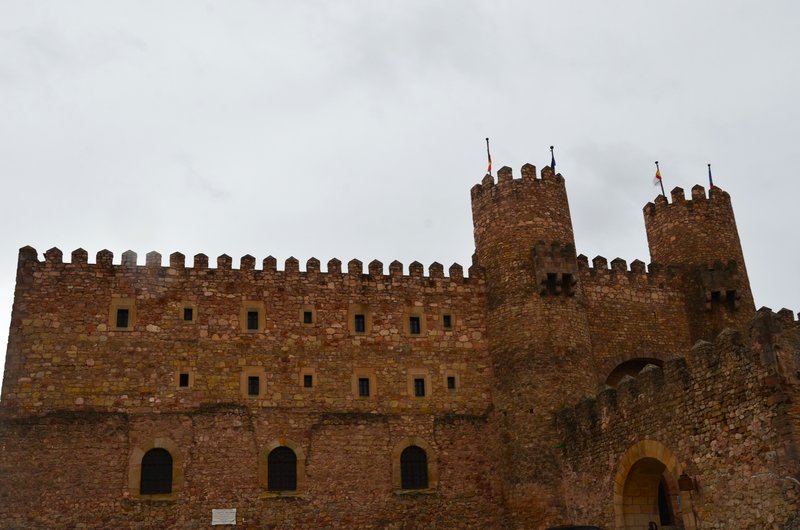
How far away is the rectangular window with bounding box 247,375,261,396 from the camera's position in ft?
77.1

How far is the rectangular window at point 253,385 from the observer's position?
23500 mm

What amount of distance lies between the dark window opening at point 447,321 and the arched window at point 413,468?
375 cm

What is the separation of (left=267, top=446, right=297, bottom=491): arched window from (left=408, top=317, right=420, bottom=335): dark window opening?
16.5 ft

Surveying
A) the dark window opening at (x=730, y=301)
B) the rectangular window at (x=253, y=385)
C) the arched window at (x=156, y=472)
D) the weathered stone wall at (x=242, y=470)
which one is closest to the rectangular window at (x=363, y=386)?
the weathered stone wall at (x=242, y=470)

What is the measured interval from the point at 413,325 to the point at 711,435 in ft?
33.9

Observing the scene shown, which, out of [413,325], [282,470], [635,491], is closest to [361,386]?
[413,325]

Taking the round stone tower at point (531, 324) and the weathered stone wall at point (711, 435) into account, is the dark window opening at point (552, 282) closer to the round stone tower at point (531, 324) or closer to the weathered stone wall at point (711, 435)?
the round stone tower at point (531, 324)

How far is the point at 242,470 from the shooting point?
22547 mm

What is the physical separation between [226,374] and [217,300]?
2162 mm

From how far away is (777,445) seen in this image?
50.4 ft

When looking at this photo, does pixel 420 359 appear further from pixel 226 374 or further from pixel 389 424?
pixel 226 374

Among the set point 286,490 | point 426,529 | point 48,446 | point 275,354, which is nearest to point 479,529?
point 426,529

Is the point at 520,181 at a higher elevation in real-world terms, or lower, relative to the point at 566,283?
higher

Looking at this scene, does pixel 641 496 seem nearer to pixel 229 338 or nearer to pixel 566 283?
pixel 566 283
